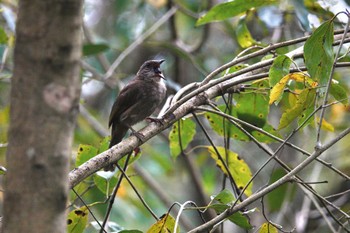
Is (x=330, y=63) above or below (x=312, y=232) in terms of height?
above

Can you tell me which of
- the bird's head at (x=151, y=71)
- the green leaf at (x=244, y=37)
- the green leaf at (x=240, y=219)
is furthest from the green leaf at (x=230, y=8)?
the bird's head at (x=151, y=71)

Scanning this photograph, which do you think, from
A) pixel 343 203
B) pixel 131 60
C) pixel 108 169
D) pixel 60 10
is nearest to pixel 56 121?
pixel 60 10

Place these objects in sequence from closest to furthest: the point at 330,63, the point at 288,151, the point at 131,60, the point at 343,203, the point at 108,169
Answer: the point at 330,63, the point at 108,169, the point at 343,203, the point at 288,151, the point at 131,60

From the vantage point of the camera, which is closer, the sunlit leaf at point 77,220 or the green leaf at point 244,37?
the sunlit leaf at point 77,220

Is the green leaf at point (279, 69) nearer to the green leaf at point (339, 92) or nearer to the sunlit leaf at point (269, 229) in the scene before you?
the green leaf at point (339, 92)

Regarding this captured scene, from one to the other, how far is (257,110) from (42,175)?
2.18 m

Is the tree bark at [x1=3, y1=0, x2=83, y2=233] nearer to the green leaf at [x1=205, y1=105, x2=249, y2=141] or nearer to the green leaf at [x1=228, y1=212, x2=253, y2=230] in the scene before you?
the green leaf at [x1=228, y1=212, x2=253, y2=230]

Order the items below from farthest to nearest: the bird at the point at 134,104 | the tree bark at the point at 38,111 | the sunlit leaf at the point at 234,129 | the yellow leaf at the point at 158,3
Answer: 1. the yellow leaf at the point at 158,3
2. the bird at the point at 134,104
3. the sunlit leaf at the point at 234,129
4. the tree bark at the point at 38,111

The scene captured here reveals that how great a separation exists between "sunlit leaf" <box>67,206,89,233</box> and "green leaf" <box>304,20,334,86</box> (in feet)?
3.94

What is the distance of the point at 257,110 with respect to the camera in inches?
134

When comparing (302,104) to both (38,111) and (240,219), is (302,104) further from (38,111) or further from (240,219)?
(38,111)

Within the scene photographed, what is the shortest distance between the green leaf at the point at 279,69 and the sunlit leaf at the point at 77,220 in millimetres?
1041

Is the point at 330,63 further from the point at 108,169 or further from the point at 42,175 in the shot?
the point at 42,175

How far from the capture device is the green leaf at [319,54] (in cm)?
263
